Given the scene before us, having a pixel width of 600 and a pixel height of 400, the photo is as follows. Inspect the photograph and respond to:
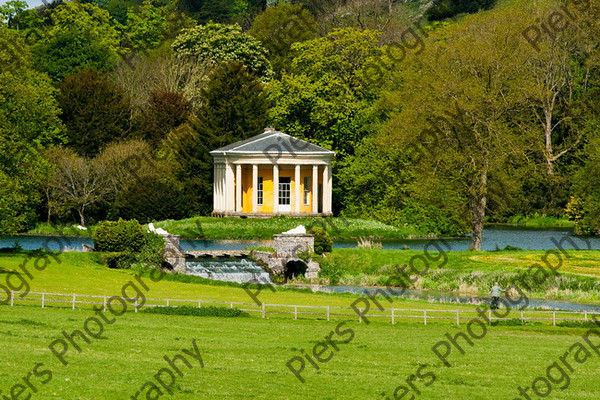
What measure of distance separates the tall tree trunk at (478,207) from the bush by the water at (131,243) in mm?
20556

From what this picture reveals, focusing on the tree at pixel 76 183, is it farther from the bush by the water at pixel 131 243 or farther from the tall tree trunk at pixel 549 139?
the tall tree trunk at pixel 549 139

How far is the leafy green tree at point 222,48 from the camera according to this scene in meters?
122

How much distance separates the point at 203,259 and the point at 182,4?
139 metres

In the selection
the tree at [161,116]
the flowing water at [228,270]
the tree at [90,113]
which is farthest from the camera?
the tree at [161,116]

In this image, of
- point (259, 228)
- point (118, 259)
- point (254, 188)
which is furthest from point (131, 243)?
point (254, 188)

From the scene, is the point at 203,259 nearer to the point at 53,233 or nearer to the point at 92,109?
the point at 53,233

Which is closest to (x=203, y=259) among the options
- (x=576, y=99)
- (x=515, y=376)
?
(x=515, y=376)

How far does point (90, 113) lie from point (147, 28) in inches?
2469

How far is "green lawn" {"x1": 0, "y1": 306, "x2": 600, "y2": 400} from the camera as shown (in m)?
31.0

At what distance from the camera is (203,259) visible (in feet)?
218

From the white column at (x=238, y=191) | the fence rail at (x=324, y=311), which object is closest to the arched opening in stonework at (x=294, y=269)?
the fence rail at (x=324, y=311)

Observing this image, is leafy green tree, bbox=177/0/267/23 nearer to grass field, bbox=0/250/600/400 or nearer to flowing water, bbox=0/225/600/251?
flowing water, bbox=0/225/600/251

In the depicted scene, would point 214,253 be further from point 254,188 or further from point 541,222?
point 541,222

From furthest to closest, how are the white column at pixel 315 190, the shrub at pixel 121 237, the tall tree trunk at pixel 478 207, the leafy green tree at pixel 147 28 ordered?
the leafy green tree at pixel 147 28 < the white column at pixel 315 190 < the tall tree trunk at pixel 478 207 < the shrub at pixel 121 237
